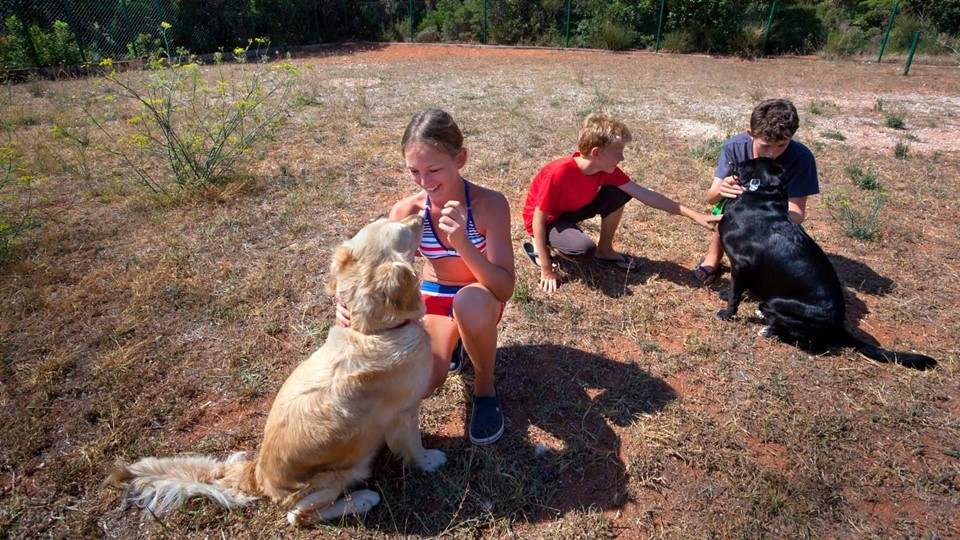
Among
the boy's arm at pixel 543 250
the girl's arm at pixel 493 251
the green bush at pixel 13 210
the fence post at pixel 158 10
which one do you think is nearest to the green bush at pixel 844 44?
the boy's arm at pixel 543 250

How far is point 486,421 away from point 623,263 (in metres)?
2.13

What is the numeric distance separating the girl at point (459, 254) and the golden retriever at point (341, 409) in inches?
9.0

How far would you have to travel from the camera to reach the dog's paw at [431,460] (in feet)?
7.61

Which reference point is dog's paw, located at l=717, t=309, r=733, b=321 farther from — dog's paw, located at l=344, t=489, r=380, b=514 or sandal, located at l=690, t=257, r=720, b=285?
dog's paw, located at l=344, t=489, r=380, b=514

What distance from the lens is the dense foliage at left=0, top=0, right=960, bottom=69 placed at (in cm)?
1365

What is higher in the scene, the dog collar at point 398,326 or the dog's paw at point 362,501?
the dog collar at point 398,326

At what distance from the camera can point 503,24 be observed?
19219 mm

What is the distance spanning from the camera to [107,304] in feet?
11.3

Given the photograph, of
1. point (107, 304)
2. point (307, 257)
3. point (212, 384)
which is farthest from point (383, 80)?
point (212, 384)

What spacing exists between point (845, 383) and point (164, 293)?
466 centimetres

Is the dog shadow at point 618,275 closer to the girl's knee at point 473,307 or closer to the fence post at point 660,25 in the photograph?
the girl's knee at point 473,307

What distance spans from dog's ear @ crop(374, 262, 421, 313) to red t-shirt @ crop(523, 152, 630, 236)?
1965 mm

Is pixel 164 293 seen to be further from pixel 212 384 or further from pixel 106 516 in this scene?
pixel 106 516

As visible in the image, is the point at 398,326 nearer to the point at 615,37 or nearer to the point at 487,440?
the point at 487,440
